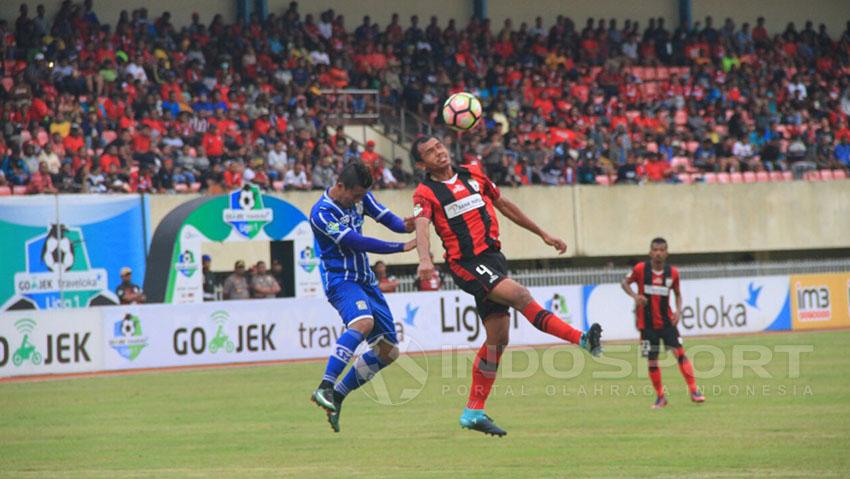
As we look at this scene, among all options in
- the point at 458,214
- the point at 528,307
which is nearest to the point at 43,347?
the point at 458,214

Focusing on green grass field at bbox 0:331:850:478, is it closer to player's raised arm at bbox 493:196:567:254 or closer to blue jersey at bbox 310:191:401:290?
blue jersey at bbox 310:191:401:290

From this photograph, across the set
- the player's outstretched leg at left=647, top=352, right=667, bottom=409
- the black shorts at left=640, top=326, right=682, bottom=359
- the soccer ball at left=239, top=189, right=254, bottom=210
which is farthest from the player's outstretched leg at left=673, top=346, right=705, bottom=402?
the soccer ball at left=239, top=189, right=254, bottom=210

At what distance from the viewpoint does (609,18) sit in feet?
137

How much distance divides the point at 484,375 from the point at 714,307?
1989 centimetres

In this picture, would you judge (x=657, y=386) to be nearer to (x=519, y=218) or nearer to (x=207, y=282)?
(x=519, y=218)

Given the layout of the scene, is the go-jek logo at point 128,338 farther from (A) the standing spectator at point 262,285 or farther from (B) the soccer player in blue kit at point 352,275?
(B) the soccer player in blue kit at point 352,275

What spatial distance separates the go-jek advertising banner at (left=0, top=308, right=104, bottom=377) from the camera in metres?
22.9

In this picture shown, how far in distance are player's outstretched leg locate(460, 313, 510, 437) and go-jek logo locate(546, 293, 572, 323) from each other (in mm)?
17037

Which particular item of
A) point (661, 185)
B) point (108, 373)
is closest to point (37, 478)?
point (108, 373)

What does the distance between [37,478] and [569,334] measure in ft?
14.6

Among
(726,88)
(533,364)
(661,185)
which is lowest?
(533,364)

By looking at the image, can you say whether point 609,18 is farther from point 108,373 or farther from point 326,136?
point 108,373

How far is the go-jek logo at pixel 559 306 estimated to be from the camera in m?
28.1

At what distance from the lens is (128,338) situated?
2408 centimetres
